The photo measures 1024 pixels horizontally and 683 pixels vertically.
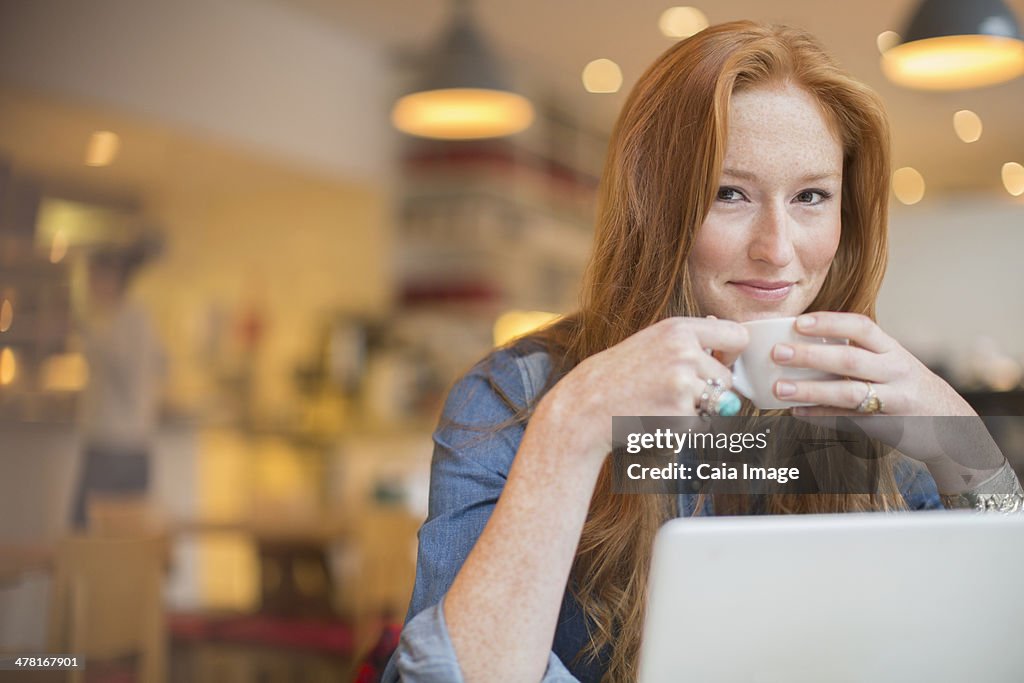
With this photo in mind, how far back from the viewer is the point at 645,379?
71 centimetres

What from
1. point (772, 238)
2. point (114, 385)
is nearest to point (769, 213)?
point (772, 238)

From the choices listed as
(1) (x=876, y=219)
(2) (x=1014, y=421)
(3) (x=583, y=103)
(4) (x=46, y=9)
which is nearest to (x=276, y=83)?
(4) (x=46, y=9)

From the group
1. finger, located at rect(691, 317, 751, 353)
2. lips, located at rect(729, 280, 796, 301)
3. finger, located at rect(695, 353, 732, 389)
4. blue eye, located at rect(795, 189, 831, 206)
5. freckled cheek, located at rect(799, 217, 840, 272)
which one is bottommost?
finger, located at rect(695, 353, 732, 389)

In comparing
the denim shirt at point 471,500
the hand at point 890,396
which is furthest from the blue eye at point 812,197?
the denim shirt at point 471,500

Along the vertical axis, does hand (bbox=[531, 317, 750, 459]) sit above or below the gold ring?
above

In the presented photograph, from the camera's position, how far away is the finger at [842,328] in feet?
2.51

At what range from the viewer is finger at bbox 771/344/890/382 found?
757 mm

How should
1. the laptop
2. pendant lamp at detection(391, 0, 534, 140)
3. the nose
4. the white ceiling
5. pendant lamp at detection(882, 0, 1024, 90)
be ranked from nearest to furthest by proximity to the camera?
the laptop, the nose, pendant lamp at detection(882, 0, 1024, 90), pendant lamp at detection(391, 0, 534, 140), the white ceiling

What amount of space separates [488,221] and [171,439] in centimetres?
191

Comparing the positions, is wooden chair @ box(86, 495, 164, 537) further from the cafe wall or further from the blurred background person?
the cafe wall

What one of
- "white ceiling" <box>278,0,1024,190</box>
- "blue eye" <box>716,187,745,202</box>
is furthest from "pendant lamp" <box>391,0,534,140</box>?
"blue eye" <box>716,187,745,202</box>

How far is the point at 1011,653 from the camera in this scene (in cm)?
71

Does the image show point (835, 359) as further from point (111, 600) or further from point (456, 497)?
point (111, 600)

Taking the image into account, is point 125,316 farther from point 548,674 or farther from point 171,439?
point 548,674
